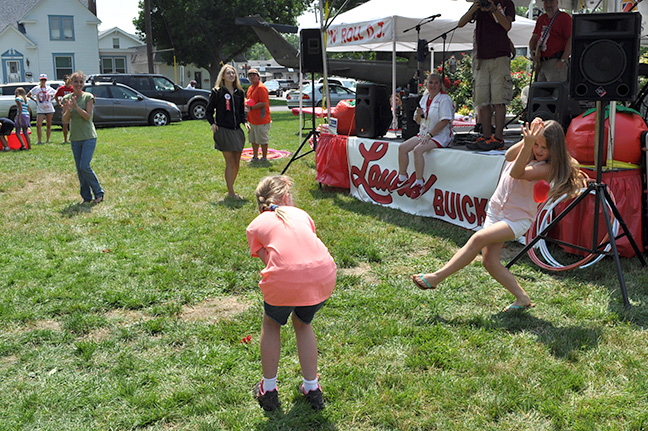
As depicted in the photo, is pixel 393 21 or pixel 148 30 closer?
pixel 393 21

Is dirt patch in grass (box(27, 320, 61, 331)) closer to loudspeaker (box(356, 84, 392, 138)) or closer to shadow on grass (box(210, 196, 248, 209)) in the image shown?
shadow on grass (box(210, 196, 248, 209))

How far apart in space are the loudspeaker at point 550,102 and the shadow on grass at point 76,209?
17.7 ft

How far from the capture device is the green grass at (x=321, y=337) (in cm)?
300

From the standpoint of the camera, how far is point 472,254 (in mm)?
4105

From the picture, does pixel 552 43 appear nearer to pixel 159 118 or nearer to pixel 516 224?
pixel 516 224

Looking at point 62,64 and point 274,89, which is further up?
point 62,64

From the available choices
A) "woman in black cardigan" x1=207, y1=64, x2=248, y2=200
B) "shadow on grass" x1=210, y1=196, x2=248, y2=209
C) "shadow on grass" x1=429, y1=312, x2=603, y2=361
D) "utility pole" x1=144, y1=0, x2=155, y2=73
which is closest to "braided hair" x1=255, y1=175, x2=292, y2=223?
"shadow on grass" x1=429, y1=312, x2=603, y2=361

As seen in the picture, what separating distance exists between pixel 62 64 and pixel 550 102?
128 feet

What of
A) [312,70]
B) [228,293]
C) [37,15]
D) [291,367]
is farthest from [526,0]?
[37,15]

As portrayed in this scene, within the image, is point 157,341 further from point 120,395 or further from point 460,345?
point 460,345

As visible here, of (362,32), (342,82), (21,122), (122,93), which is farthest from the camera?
(342,82)

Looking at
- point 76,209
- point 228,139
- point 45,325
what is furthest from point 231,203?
point 45,325

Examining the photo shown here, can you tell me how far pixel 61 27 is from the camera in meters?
38.7

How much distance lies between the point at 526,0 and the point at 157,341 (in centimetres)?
772
